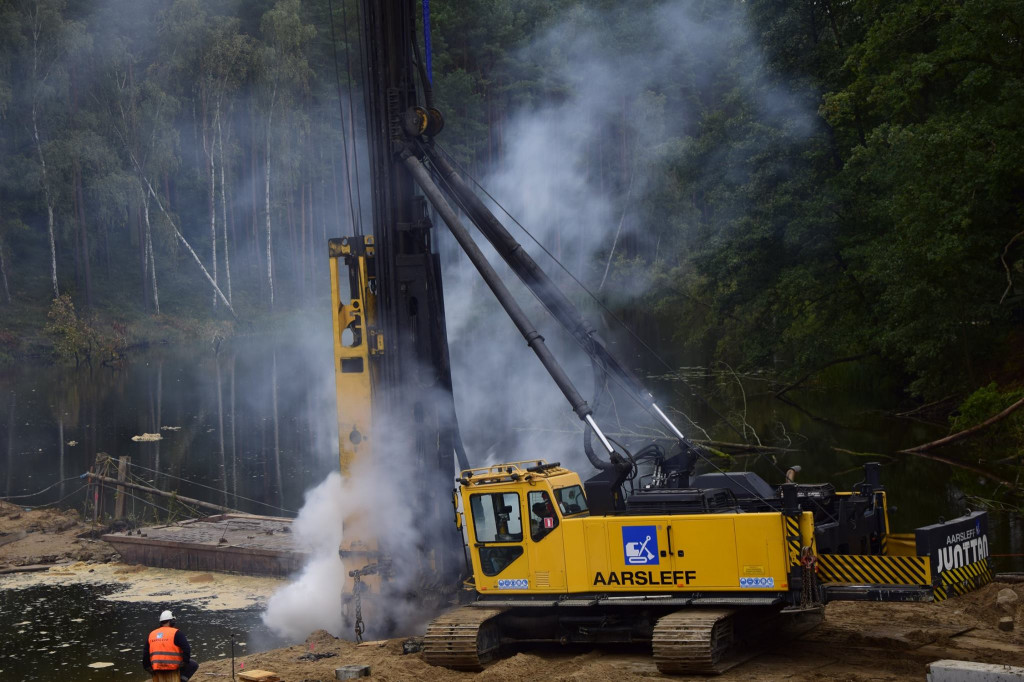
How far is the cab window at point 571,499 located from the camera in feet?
41.0

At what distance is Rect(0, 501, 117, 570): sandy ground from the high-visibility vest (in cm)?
1079

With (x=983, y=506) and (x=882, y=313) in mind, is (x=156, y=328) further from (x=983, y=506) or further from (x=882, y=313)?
(x=983, y=506)

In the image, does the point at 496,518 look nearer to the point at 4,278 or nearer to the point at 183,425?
the point at 183,425

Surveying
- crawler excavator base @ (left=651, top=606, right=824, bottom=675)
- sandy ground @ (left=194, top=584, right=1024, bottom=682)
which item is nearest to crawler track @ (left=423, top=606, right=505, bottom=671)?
sandy ground @ (left=194, top=584, right=1024, bottom=682)

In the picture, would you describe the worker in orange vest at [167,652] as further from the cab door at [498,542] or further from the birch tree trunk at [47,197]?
the birch tree trunk at [47,197]

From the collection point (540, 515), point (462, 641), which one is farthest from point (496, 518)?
point (462, 641)

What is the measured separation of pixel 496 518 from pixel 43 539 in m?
14.0

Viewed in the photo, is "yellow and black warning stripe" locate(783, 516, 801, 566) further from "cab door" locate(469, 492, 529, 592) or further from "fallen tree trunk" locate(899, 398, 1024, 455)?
"fallen tree trunk" locate(899, 398, 1024, 455)

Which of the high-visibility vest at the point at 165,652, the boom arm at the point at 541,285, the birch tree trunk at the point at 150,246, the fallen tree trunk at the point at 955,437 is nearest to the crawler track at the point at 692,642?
the boom arm at the point at 541,285

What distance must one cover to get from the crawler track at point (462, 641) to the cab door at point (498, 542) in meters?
0.38

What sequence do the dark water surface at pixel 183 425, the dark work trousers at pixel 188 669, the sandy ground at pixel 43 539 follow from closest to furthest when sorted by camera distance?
the dark work trousers at pixel 188 669, the sandy ground at pixel 43 539, the dark water surface at pixel 183 425

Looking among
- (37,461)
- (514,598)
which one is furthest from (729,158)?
(514,598)

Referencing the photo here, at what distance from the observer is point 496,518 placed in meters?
12.7

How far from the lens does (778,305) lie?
34.1 metres
